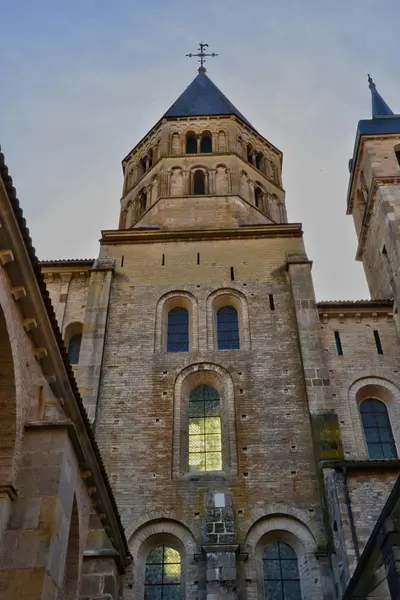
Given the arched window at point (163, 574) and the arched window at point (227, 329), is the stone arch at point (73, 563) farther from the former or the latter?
the arched window at point (227, 329)

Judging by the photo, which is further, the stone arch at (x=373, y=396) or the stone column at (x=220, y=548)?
the stone arch at (x=373, y=396)

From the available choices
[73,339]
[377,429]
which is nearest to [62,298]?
[73,339]

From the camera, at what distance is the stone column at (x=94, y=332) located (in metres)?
17.5

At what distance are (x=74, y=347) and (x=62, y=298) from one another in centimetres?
168

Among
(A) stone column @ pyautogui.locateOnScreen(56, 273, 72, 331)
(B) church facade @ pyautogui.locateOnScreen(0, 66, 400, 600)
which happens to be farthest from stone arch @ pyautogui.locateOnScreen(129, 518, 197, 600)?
(A) stone column @ pyautogui.locateOnScreen(56, 273, 72, 331)

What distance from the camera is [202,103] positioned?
99.4ft

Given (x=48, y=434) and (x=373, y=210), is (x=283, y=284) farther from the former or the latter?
(x=48, y=434)

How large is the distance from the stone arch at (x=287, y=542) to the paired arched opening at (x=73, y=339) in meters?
7.60

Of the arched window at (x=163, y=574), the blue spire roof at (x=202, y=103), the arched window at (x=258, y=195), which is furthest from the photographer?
the blue spire roof at (x=202, y=103)

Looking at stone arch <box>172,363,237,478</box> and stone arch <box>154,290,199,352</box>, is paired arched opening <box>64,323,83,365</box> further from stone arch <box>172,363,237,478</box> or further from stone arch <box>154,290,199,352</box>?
stone arch <box>172,363,237,478</box>

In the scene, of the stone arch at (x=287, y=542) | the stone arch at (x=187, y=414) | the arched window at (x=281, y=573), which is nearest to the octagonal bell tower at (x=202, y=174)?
the stone arch at (x=187, y=414)

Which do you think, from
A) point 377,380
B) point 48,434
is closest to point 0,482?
point 48,434

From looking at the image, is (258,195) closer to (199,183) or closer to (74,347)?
(199,183)

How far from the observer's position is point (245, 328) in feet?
63.4
